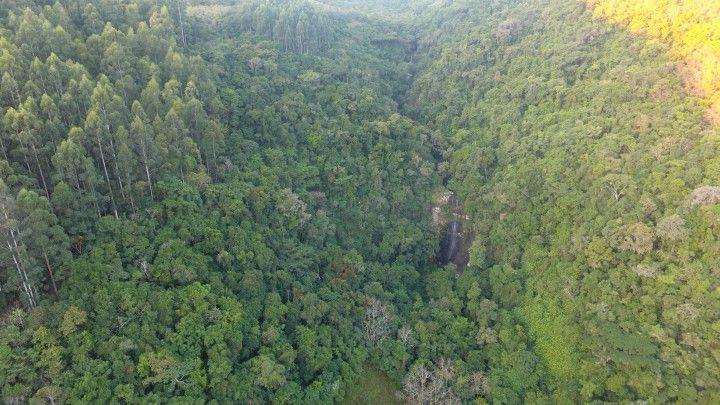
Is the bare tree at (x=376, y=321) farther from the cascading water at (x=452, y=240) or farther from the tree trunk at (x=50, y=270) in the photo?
the tree trunk at (x=50, y=270)

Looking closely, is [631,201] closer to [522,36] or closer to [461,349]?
[461,349]

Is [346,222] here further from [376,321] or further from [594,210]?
[594,210]

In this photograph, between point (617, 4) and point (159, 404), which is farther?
point (617, 4)

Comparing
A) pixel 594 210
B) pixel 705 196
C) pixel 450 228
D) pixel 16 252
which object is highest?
pixel 16 252

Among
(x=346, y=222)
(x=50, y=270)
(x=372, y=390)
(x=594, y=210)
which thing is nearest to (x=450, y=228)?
(x=346, y=222)

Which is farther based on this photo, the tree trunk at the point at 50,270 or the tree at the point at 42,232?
the tree trunk at the point at 50,270

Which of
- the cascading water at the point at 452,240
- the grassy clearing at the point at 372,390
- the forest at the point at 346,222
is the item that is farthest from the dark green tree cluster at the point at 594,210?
the grassy clearing at the point at 372,390

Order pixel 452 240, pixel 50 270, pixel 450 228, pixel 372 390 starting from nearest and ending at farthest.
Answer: pixel 50 270, pixel 372 390, pixel 452 240, pixel 450 228

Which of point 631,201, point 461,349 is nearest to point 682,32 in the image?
point 631,201

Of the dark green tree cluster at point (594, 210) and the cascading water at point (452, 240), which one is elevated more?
the dark green tree cluster at point (594, 210)
